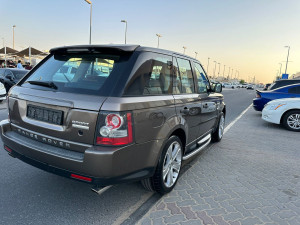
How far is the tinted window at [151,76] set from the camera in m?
2.47

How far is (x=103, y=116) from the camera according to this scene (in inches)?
86.4

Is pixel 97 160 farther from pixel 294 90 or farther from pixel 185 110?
pixel 294 90

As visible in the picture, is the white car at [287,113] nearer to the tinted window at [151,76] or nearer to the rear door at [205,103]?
the rear door at [205,103]

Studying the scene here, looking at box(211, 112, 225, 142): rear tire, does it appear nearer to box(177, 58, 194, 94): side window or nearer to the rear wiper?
box(177, 58, 194, 94): side window

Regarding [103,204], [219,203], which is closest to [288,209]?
[219,203]

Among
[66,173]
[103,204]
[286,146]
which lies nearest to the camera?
[66,173]

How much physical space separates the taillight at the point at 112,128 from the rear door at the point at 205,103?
2.01m

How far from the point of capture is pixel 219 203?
296 cm

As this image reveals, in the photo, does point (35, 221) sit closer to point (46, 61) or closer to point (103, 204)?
point (103, 204)

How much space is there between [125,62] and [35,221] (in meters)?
1.87

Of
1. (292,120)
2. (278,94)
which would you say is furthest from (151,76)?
(278,94)

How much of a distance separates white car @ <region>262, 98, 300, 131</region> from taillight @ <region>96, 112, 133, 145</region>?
7.14 m

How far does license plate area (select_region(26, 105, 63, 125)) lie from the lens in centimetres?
241

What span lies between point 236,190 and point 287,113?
564 cm
